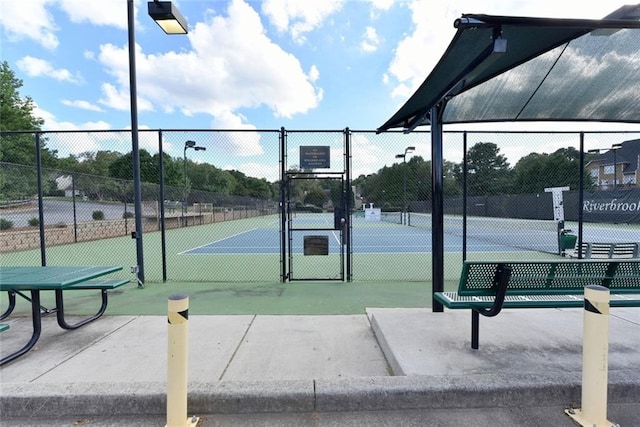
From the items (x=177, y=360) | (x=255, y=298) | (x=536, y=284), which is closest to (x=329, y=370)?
(x=177, y=360)

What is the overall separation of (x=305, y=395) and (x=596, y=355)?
2.09 m

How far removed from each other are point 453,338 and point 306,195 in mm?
4905

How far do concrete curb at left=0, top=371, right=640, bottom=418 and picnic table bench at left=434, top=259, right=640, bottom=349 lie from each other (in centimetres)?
69

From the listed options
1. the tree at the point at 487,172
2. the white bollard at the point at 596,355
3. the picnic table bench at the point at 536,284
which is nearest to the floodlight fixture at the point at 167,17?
the picnic table bench at the point at 536,284

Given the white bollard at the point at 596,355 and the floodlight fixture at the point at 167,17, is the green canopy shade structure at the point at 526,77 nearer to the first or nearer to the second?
the white bollard at the point at 596,355

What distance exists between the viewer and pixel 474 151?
11.2 m

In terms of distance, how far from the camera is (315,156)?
21.2 ft

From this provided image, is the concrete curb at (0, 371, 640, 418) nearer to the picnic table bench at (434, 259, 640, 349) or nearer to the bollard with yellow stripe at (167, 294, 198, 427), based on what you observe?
the bollard with yellow stripe at (167, 294, 198, 427)

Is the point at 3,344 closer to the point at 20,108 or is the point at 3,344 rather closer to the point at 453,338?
the point at 453,338

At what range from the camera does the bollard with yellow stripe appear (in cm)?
226

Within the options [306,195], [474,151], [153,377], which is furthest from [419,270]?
[153,377]

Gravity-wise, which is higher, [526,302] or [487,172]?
[487,172]

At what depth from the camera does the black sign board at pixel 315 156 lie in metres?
6.46

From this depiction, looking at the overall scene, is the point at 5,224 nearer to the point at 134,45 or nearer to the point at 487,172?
the point at 134,45
